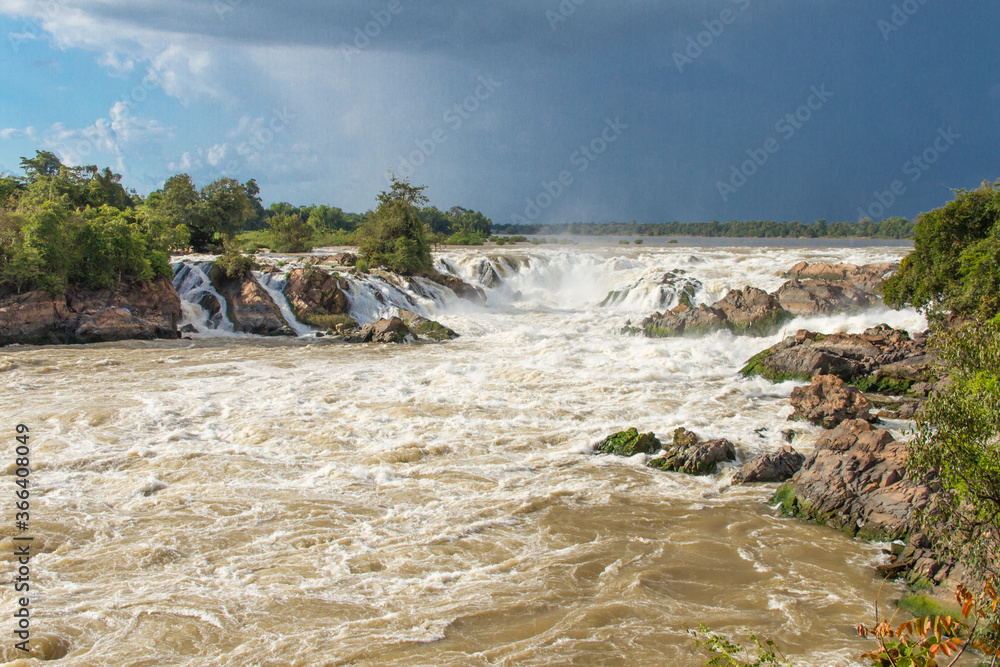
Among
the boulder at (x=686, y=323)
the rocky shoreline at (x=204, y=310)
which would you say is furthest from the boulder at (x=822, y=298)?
the rocky shoreline at (x=204, y=310)

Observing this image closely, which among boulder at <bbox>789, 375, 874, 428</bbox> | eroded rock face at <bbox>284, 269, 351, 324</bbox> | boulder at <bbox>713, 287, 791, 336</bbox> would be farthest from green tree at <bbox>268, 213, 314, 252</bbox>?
boulder at <bbox>789, 375, 874, 428</bbox>

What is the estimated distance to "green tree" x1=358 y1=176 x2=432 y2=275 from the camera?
93.5 ft

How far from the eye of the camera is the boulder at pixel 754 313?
19.5 meters

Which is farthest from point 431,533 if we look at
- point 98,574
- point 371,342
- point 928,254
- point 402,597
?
point 928,254

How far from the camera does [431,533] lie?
755 centimetres

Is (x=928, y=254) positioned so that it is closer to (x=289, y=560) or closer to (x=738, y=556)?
(x=738, y=556)

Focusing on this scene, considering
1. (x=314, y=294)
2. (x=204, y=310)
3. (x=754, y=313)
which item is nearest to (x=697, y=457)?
(x=754, y=313)

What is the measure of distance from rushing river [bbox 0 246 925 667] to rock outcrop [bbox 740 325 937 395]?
585 millimetres

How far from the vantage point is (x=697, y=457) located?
9.53m

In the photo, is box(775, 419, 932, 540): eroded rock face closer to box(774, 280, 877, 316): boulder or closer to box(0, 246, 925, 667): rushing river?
box(0, 246, 925, 667): rushing river

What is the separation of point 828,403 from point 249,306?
18196 mm

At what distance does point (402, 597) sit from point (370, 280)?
68.6 ft

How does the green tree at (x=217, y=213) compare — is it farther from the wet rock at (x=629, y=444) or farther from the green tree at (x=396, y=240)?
the wet rock at (x=629, y=444)

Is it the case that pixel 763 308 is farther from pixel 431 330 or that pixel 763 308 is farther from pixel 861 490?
pixel 861 490
